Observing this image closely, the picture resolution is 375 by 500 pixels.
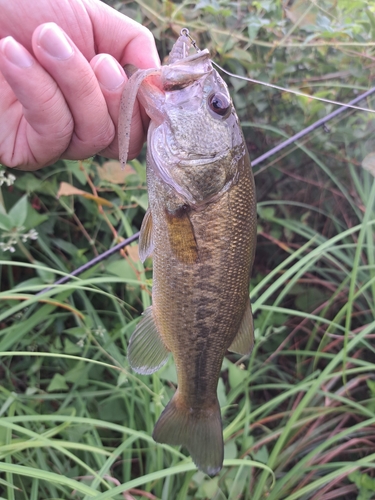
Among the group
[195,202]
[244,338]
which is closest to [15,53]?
[195,202]

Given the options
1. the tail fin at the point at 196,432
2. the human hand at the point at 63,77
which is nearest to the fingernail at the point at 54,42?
the human hand at the point at 63,77

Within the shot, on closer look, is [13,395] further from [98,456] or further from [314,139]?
[314,139]

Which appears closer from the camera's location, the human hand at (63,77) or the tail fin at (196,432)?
the human hand at (63,77)

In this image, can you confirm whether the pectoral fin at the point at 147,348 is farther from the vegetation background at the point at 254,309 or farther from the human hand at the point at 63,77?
the human hand at the point at 63,77

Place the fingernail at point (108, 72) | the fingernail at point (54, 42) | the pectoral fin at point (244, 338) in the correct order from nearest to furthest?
the fingernail at point (54, 42)
the fingernail at point (108, 72)
the pectoral fin at point (244, 338)

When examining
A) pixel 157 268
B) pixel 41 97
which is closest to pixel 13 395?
pixel 157 268

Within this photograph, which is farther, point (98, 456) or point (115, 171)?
point (115, 171)

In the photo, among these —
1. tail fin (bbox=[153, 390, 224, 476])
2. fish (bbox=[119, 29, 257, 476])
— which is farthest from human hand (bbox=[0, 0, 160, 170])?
tail fin (bbox=[153, 390, 224, 476])
